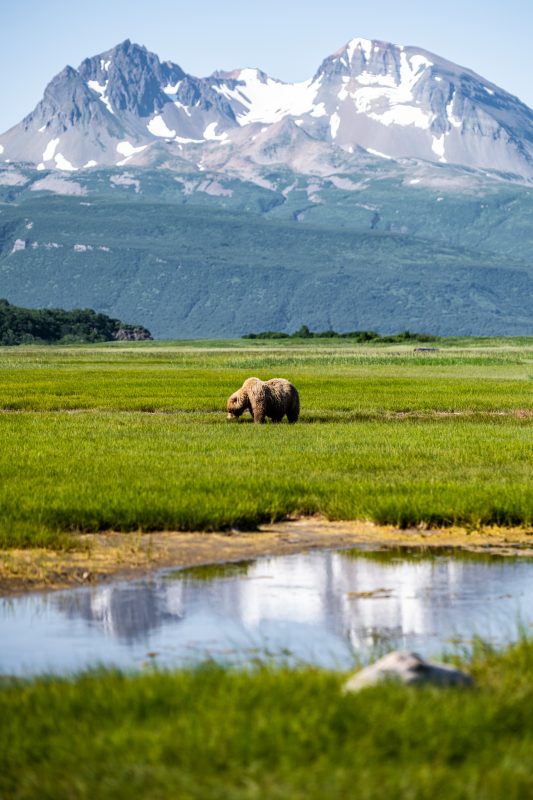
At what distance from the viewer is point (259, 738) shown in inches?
331

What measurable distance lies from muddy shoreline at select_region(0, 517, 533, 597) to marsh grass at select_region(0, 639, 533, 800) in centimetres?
528

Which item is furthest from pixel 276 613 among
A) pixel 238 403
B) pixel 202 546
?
pixel 238 403

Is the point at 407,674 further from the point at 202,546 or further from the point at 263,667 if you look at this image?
the point at 202,546

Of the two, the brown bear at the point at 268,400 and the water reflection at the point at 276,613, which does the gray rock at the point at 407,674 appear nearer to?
the water reflection at the point at 276,613

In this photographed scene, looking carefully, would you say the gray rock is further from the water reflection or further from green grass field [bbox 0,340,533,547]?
green grass field [bbox 0,340,533,547]

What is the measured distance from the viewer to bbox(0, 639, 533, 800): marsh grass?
7801 millimetres

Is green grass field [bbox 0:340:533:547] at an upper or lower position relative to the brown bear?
lower

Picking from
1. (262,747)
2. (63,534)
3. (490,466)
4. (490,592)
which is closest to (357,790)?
(262,747)

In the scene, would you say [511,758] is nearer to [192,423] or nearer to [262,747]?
[262,747]

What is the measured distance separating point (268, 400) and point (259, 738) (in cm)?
3027

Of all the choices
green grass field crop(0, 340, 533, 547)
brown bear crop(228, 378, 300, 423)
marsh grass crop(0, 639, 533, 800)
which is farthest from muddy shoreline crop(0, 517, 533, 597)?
brown bear crop(228, 378, 300, 423)

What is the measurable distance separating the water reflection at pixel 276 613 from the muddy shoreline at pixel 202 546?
534mm

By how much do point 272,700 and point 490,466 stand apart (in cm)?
1694

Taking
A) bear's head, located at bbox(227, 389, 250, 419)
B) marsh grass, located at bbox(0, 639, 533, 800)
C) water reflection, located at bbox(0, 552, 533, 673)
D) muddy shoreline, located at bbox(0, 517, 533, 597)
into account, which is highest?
bear's head, located at bbox(227, 389, 250, 419)
